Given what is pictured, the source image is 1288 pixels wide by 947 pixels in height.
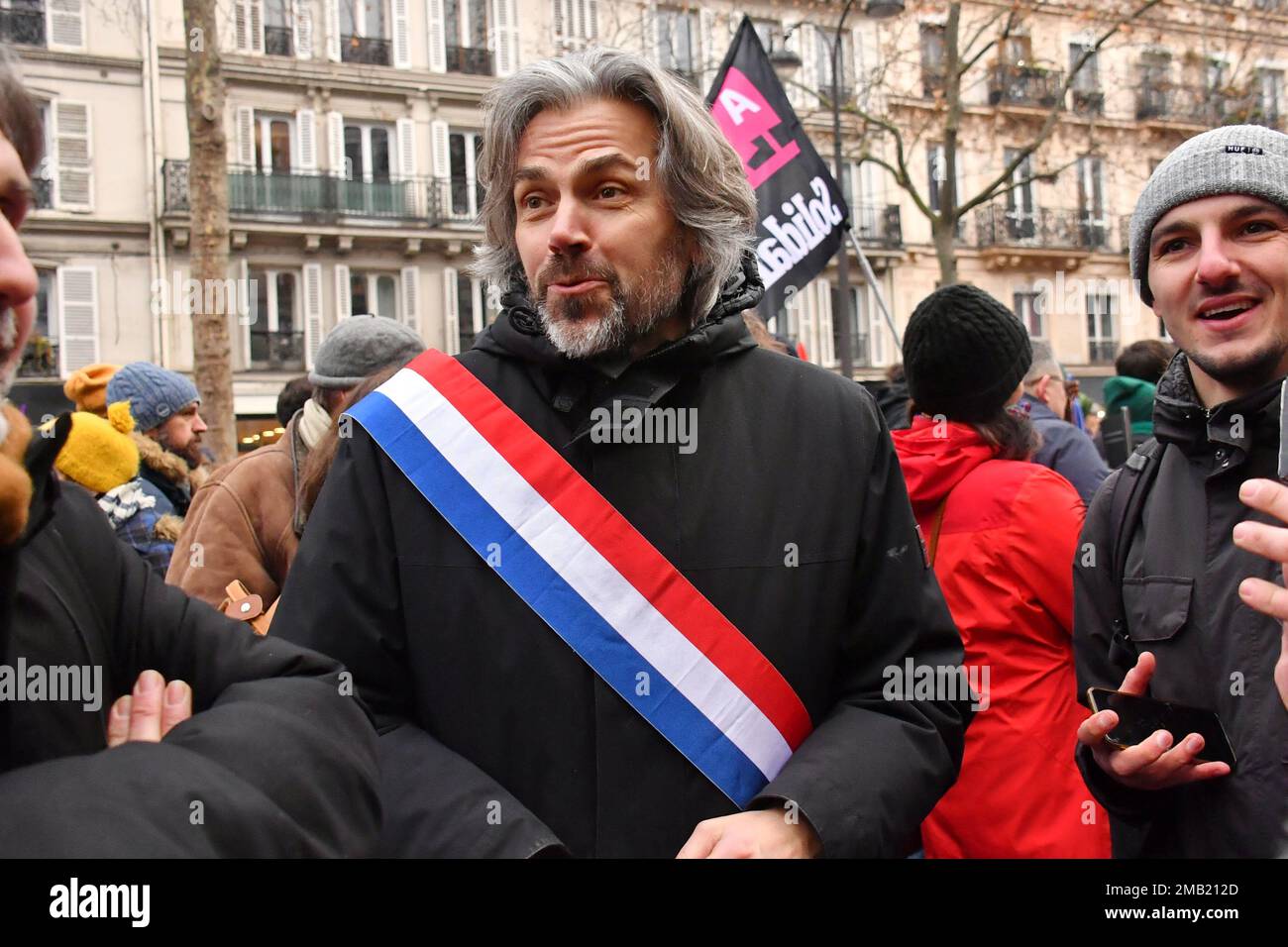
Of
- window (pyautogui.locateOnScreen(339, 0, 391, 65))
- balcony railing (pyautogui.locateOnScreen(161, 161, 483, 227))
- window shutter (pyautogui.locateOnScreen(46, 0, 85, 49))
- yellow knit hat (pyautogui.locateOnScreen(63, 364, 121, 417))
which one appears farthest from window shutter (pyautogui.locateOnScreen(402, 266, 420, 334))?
yellow knit hat (pyautogui.locateOnScreen(63, 364, 121, 417))

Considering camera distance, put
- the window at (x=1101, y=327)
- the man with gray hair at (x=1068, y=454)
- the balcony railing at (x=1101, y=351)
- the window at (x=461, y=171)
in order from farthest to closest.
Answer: the window at (x=1101, y=327) → the balcony railing at (x=1101, y=351) → the window at (x=461, y=171) → the man with gray hair at (x=1068, y=454)

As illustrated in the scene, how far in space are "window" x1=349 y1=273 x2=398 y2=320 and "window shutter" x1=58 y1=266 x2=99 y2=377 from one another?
5.08 metres

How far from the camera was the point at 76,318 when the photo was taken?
21422 millimetres

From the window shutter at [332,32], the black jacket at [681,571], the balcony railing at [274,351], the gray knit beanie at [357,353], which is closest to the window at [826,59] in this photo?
the window shutter at [332,32]

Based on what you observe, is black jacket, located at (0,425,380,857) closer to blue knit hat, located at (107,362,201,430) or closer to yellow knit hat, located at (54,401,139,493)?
yellow knit hat, located at (54,401,139,493)

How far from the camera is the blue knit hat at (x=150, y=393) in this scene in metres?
4.99

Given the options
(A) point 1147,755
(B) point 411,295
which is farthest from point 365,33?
(A) point 1147,755

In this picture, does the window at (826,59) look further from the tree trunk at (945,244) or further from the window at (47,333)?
the window at (47,333)

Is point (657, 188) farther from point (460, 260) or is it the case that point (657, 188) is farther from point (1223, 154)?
point (460, 260)

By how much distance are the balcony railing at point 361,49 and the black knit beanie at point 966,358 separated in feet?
76.7

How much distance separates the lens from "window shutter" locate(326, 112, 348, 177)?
23.8 m

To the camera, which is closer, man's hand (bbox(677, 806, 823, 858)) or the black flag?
man's hand (bbox(677, 806, 823, 858))

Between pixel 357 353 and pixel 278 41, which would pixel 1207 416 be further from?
pixel 278 41
